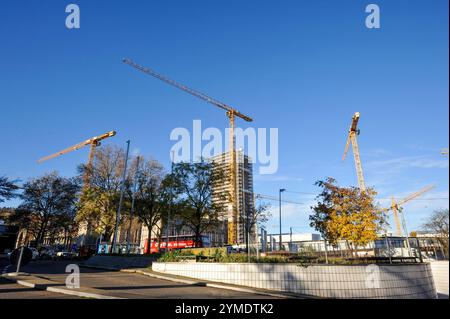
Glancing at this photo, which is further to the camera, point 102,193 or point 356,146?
point 356,146

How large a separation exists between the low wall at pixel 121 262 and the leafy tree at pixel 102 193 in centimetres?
1095

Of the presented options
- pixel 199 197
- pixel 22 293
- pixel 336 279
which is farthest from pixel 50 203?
pixel 336 279

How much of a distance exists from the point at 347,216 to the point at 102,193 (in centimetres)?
2918

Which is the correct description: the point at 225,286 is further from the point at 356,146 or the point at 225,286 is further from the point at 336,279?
the point at 356,146

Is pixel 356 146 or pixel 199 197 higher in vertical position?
pixel 356 146

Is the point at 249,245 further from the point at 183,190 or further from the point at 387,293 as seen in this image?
the point at 183,190

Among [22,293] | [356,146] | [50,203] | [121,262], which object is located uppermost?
[356,146]

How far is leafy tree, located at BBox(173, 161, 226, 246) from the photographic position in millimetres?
31641

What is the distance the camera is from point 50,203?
4328 centimetres

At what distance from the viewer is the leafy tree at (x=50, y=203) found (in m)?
42.9

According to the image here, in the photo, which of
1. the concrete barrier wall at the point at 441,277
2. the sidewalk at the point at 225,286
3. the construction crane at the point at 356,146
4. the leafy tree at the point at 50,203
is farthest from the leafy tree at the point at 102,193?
the construction crane at the point at 356,146

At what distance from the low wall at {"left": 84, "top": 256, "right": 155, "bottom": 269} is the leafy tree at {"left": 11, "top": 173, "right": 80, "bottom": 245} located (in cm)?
2135

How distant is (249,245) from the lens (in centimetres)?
1478
